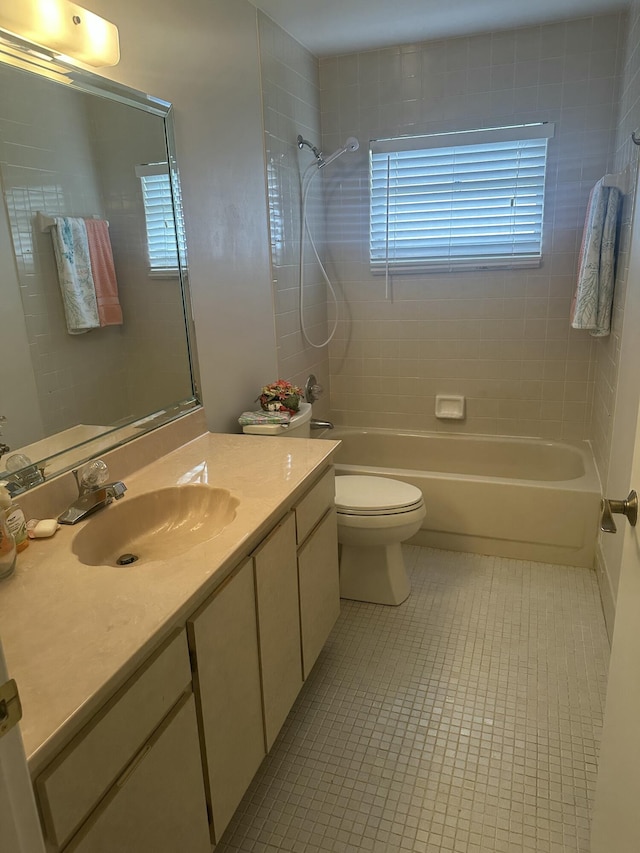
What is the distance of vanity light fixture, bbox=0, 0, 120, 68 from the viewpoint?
4.40 ft

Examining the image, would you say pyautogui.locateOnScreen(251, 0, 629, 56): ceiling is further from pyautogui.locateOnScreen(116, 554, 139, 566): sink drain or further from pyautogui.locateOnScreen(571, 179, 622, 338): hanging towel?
pyautogui.locateOnScreen(116, 554, 139, 566): sink drain

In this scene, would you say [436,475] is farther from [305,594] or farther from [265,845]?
[265,845]

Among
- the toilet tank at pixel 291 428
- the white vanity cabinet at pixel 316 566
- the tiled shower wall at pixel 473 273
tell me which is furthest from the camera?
the tiled shower wall at pixel 473 273

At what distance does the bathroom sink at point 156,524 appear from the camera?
59.2 inches

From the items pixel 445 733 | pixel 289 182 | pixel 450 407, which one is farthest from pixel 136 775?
pixel 450 407

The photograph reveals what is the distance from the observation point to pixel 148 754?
3.41 feet

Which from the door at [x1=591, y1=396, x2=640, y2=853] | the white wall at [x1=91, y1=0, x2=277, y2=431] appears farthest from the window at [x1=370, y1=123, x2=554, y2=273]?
the door at [x1=591, y1=396, x2=640, y2=853]

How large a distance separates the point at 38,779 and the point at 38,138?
139 centimetres

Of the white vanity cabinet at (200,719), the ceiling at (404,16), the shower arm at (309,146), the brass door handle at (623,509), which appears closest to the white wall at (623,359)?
the ceiling at (404,16)

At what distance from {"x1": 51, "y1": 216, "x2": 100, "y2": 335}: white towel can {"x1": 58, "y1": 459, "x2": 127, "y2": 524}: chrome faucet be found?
1.24ft

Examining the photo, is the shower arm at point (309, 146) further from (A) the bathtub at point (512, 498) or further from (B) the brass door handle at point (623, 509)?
(B) the brass door handle at point (623, 509)

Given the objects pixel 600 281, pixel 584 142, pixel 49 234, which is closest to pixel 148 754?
pixel 49 234

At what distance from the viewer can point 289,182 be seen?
291cm

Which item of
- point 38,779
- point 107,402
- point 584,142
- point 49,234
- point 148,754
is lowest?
point 148,754
